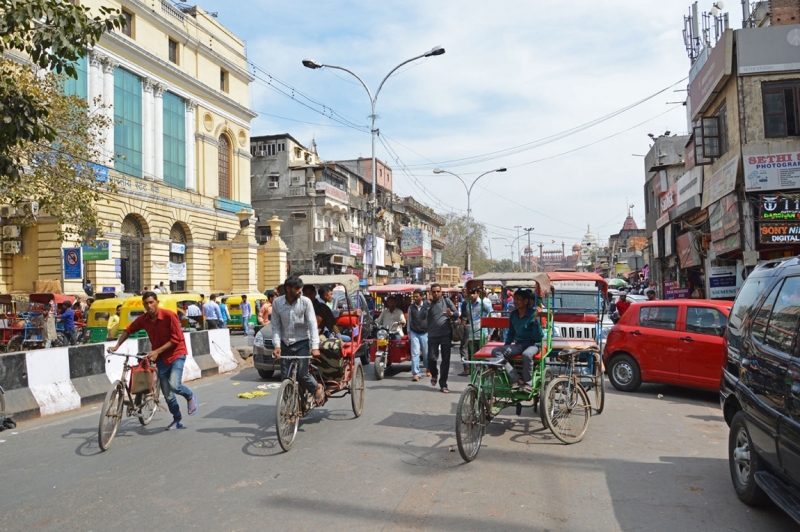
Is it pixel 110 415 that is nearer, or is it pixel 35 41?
pixel 110 415

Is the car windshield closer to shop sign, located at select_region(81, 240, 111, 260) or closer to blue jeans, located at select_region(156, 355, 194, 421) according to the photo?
blue jeans, located at select_region(156, 355, 194, 421)

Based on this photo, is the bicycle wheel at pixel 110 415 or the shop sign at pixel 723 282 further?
the shop sign at pixel 723 282

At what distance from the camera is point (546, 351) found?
768 centimetres

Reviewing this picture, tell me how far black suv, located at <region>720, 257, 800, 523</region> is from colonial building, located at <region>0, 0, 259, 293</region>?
23713 mm

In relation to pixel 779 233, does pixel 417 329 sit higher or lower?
lower

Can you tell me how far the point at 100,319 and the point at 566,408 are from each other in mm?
16262

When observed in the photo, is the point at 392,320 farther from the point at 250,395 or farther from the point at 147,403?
the point at 147,403

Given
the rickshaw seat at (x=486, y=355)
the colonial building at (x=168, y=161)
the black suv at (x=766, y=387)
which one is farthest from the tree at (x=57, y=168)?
the black suv at (x=766, y=387)

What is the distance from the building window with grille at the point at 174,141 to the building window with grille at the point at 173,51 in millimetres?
2264

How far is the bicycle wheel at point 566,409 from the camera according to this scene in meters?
7.06

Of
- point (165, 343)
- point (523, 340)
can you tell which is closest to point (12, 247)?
point (165, 343)

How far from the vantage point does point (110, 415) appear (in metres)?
7.05

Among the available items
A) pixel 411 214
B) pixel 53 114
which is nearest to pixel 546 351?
pixel 53 114

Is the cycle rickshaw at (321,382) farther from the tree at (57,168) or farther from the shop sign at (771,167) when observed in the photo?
the shop sign at (771,167)
